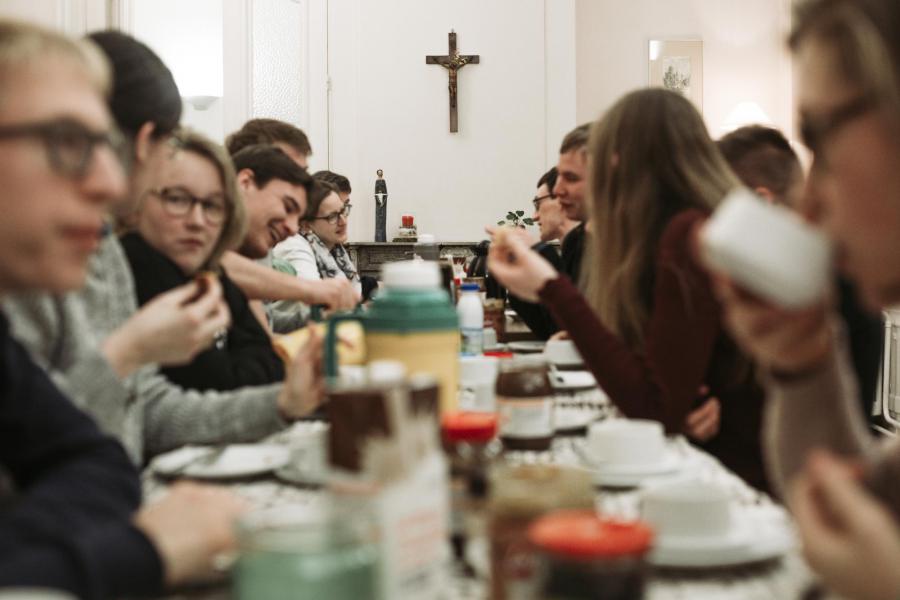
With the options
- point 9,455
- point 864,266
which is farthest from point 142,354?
point 864,266

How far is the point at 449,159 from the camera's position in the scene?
777 centimetres

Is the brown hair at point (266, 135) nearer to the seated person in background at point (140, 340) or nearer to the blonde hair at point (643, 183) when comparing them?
the seated person in background at point (140, 340)

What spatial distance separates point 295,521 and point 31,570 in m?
0.22

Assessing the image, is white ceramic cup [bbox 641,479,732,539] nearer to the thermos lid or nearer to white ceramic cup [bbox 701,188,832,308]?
white ceramic cup [bbox 701,188,832,308]

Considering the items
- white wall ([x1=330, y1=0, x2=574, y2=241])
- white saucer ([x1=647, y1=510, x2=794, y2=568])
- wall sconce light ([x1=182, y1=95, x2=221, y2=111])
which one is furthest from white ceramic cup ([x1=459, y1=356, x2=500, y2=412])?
white wall ([x1=330, y1=0, x2=574, y2=241])

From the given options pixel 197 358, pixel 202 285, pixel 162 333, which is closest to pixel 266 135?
pixel 197 358

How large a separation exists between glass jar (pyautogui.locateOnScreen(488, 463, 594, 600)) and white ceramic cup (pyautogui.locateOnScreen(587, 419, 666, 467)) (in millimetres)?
379

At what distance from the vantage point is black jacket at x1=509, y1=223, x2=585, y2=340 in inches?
140

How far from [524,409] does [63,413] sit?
2.05ft

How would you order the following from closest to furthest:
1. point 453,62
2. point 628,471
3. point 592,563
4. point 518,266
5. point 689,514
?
point 592,563 < point 689,514 < point 628,471 < point 518,266 < point 453,62

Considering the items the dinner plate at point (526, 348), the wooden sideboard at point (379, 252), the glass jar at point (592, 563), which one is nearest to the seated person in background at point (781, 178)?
the dinner plate at point (526, 348)

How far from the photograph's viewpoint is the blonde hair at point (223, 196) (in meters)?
2.18

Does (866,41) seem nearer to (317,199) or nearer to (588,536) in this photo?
(588,536)

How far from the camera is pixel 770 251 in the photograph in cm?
70
